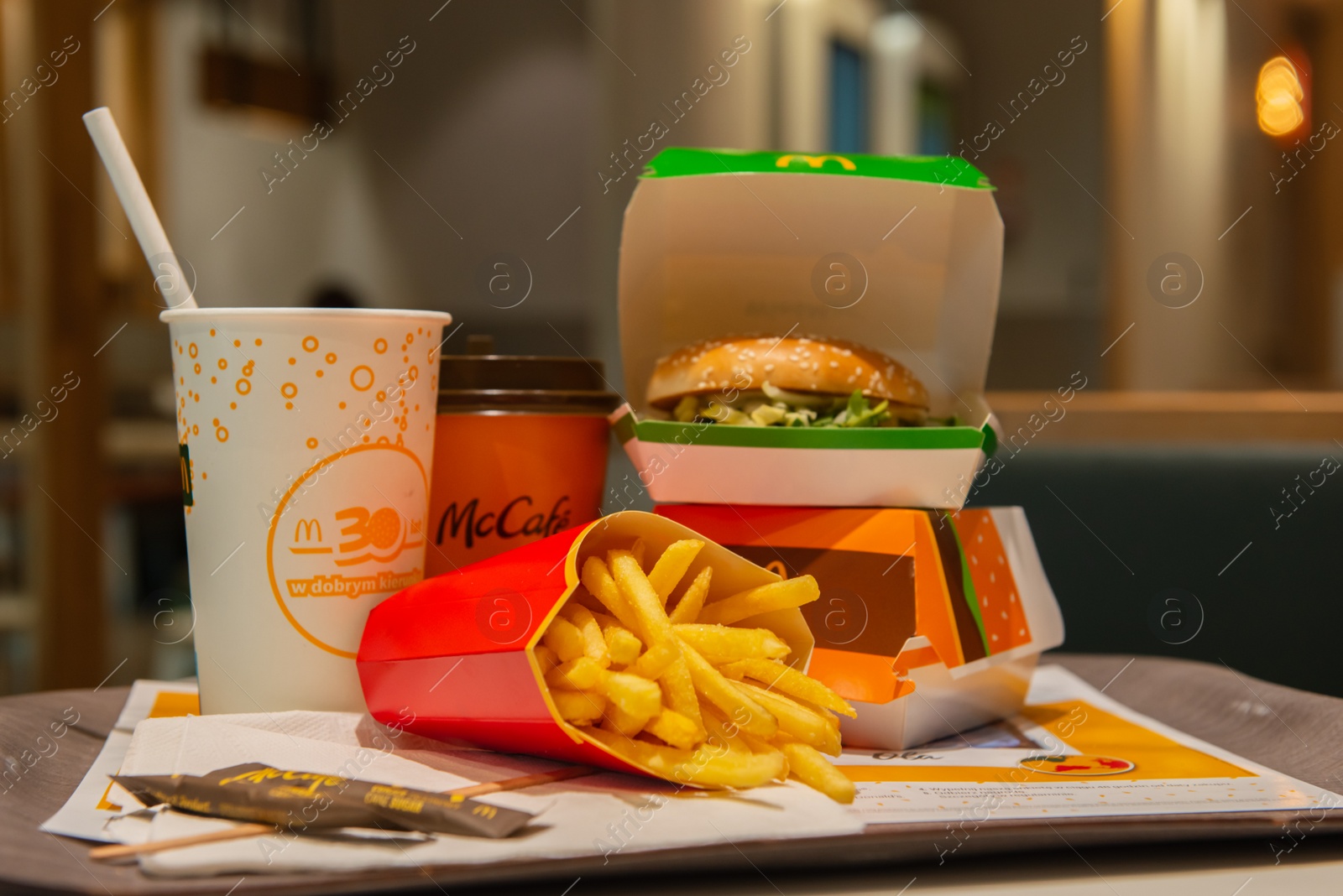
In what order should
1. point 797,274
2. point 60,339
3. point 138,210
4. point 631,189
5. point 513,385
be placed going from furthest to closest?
point 631,189
point 60,339
point 797,274
point 513,385
point 138,210

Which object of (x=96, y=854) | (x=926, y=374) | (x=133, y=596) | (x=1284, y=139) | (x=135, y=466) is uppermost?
(x=1284, y=139)

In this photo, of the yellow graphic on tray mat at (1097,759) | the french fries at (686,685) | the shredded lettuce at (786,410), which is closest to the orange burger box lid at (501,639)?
the french fries at (686,685)

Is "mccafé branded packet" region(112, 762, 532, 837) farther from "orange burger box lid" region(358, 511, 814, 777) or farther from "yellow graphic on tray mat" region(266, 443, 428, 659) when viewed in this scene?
"yellow graphic on tray mat" region(266, 443, 428, 659)

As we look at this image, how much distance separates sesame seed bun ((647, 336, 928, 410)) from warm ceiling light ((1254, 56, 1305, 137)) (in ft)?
13.8

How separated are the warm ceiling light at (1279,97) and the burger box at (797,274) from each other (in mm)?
4053

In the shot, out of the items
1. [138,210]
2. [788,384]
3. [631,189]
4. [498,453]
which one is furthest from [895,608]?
[631,189]

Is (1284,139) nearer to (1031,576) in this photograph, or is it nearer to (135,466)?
(1031,576)

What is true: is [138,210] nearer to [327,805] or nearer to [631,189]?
[327,805]

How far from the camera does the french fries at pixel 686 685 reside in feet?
2.57

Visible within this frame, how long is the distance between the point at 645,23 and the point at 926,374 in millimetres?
2772

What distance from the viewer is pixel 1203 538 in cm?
193

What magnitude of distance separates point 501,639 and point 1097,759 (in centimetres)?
55

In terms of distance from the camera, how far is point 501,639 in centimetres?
85

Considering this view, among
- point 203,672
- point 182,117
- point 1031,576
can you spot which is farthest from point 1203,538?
point 182,117
